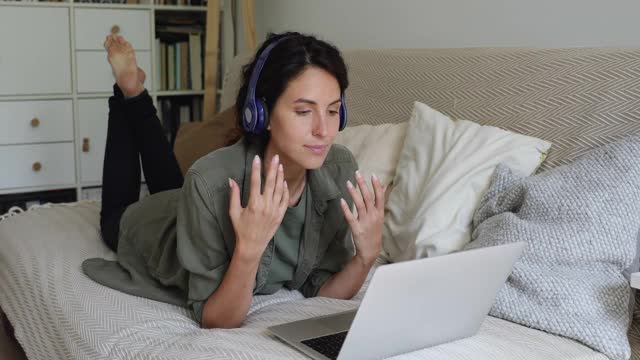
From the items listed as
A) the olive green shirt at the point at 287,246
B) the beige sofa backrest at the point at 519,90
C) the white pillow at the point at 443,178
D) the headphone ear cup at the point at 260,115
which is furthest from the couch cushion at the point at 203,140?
the headphone ear cup at the point at 260,115

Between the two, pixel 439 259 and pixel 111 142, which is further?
pixel 111 142

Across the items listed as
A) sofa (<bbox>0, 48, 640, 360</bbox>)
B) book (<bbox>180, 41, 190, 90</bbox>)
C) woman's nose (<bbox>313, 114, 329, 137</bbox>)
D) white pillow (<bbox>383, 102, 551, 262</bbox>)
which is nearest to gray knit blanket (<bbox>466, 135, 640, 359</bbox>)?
sofa (<bbox>0, 48, 640, 360</bbox>)

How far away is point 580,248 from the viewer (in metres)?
1.36

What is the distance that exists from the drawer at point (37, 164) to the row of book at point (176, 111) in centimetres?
48

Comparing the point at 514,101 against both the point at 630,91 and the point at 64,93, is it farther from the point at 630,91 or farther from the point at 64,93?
the point at 64,93

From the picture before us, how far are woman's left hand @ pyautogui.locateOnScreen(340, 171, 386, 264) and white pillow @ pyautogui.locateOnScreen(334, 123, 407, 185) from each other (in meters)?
0.47

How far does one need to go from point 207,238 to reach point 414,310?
415mm

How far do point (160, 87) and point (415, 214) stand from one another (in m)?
2.15

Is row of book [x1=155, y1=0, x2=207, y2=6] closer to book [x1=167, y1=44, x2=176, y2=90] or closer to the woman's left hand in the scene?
book [x1=167, y1=44, x2=176, y2=90]

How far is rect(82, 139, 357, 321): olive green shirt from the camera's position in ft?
4.52

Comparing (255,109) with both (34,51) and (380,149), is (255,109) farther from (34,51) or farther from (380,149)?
(34,51)

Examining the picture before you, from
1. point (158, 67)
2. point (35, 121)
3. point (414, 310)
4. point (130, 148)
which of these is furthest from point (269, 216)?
point (158, 67)

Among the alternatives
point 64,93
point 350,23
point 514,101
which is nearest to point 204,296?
point 514,101

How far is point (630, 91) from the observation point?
1535 mm
